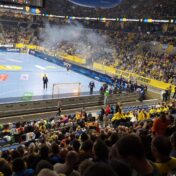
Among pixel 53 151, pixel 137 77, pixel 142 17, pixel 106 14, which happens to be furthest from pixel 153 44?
pixel 53 151

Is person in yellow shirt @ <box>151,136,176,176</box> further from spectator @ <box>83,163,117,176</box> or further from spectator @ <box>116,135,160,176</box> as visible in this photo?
spectator @ <box>83,163,117,176</box>

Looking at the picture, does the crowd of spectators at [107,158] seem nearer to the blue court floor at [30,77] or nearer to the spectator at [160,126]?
the spectator at [160,126]

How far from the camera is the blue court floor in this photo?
23930 millimetres

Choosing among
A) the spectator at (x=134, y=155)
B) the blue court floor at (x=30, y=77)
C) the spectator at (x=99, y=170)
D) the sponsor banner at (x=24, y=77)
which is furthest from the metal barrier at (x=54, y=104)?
the spectator at (x=99, y=170)

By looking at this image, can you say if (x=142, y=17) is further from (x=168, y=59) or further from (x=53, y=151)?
(x=53, y=151)

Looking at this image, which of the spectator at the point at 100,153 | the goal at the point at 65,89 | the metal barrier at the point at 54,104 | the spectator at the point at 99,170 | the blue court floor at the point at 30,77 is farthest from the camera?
the blue court floor at the point at 30,77

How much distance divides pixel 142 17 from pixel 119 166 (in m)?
38.2

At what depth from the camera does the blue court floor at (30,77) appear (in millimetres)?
23930

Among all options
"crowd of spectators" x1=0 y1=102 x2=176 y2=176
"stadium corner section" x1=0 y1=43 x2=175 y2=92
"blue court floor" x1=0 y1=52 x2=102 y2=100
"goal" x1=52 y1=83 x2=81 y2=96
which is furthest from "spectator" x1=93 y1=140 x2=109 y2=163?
"stadium corner section" x1=0 y1=43 x2=175 y2=92

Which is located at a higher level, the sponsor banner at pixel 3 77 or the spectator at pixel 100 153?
the spectator at pixel 100 153

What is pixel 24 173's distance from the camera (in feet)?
16.0

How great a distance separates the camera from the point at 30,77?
30.0m

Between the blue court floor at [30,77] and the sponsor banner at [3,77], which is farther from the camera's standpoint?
the sponsor banner at [3,77]

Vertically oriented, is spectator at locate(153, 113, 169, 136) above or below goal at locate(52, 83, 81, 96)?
above
